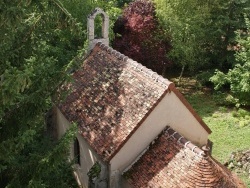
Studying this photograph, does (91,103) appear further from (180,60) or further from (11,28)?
(180,60)

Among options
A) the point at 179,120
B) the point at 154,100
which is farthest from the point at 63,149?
the point at 179,120

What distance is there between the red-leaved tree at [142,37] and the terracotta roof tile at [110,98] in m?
9.68

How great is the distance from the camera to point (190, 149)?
41.1ft

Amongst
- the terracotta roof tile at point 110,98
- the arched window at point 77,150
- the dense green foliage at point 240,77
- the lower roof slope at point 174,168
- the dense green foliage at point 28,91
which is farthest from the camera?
the dense green foliage at point 240,77

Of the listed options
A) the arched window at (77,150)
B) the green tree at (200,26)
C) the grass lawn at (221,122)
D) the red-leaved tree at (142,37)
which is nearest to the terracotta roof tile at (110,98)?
the arched window at (77,150)

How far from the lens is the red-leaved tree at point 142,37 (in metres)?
27.3

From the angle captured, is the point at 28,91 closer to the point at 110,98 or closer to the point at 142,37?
the point at 110,98

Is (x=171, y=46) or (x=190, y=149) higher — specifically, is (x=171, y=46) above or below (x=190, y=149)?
above

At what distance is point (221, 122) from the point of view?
77.6ft

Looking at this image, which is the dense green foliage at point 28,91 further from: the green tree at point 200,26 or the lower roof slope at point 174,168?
the green tree at point 200,26

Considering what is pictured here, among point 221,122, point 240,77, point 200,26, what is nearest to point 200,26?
point 200,26

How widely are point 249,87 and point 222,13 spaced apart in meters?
6.86

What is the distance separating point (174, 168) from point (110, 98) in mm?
4196

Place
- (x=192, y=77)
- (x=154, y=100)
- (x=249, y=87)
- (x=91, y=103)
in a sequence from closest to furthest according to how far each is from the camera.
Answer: (x=154, y=100)
(x=91, y=103)
(x=249, y=87)
(x=192, y=77)
